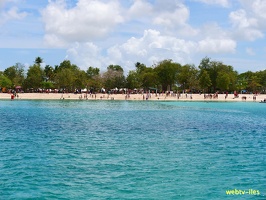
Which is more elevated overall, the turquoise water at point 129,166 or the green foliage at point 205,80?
the green foliage at point 205,80

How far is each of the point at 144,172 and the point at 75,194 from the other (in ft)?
14.0

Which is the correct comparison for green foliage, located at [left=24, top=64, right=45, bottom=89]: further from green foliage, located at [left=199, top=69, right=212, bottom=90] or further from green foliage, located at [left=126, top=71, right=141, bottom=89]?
green foliage, located at [left=199, top=69, right=212, bottom=90]

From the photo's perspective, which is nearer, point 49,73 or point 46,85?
point 46,85

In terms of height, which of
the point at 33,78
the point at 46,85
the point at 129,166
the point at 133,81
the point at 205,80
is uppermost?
the point at 33,78

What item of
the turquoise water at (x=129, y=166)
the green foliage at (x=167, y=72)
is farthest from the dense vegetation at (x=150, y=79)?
the turquoise water at (x=129, y=166)

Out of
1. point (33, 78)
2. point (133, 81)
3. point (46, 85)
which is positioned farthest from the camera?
point (133, 81)

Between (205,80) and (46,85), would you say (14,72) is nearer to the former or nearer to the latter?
(46,85)

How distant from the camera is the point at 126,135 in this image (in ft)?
97.5

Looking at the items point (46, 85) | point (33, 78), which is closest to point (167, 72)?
point (46, 85)

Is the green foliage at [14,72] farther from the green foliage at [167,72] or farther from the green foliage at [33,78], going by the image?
the green foliage at [167,72]

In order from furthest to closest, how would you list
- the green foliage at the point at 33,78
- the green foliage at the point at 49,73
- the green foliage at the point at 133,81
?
the green foliage at the point at 49,73 → the green foliage at the point at 133,81 → the green foliage at the point at 33,78

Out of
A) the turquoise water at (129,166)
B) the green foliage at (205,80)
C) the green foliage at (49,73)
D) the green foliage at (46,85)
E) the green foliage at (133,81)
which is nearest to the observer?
the turquoise water at (129,166)

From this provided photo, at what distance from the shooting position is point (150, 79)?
13262 centimetres

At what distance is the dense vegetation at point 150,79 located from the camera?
412ft
